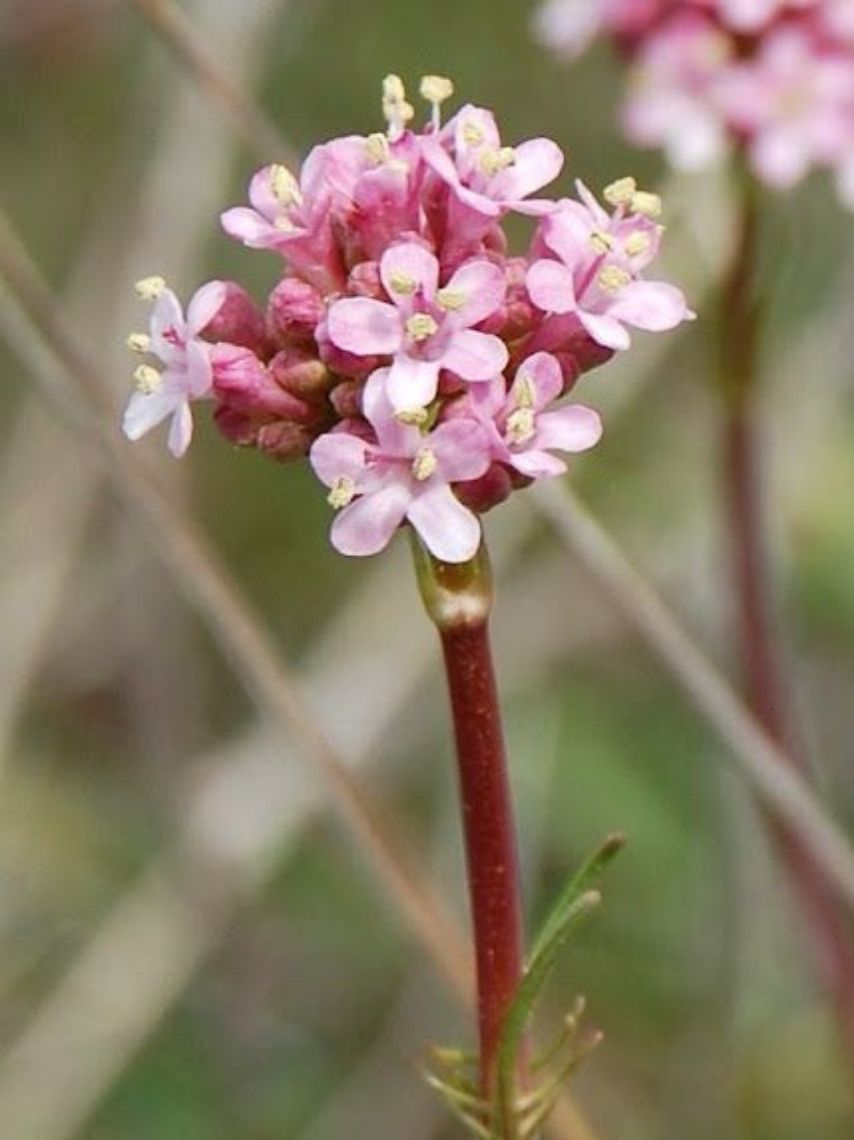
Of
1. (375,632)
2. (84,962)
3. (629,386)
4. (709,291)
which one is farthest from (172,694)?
(709,291)

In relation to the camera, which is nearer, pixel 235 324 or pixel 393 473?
pixel 393 473

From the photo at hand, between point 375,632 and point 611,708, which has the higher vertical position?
point 375,632

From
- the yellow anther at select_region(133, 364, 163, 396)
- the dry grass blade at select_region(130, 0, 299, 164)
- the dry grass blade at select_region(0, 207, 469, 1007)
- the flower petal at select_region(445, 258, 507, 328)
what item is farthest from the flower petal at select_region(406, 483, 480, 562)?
the dry grass blade at select_region(130, 0, 299, 164)

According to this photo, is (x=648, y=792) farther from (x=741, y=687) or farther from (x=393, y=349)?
(x=393, y=349)

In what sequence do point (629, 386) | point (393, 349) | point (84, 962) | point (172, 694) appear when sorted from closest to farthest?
point (393, 349), point (84, 962), point (629, 386), point (172, 694)

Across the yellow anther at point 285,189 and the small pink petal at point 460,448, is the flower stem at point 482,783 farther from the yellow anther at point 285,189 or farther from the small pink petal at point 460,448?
the yellow anther at point 285,189

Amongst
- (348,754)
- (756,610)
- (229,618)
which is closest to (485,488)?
(229,618)

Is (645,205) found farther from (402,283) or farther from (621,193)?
(402,283)
